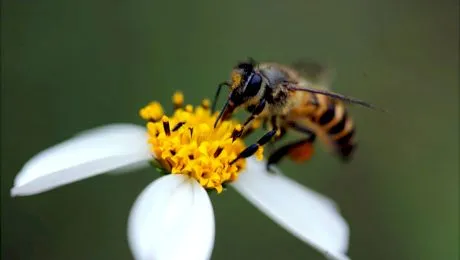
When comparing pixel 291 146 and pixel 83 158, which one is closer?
pixel 83 158

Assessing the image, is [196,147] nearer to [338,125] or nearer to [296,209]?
[296,209]

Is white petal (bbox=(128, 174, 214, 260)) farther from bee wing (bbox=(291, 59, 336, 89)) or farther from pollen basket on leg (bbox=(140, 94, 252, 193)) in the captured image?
bee wing (bbox=(291, 59, 336, 89))

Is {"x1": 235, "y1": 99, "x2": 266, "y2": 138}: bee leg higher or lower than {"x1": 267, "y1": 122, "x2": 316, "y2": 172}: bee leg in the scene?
higher

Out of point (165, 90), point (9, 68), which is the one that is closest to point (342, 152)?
point (165, 90)

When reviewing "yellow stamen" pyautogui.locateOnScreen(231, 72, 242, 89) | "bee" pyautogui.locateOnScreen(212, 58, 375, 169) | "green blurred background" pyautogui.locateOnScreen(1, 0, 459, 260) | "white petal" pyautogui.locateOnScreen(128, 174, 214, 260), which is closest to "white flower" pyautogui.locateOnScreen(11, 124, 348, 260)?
"white petal" pyautogui.locateOnScreen(128, 174, 214, 260)

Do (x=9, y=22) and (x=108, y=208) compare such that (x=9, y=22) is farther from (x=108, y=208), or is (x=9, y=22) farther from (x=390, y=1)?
(x=390, y=1)

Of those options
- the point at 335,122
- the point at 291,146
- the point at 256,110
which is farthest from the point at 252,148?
the point at 335,122
